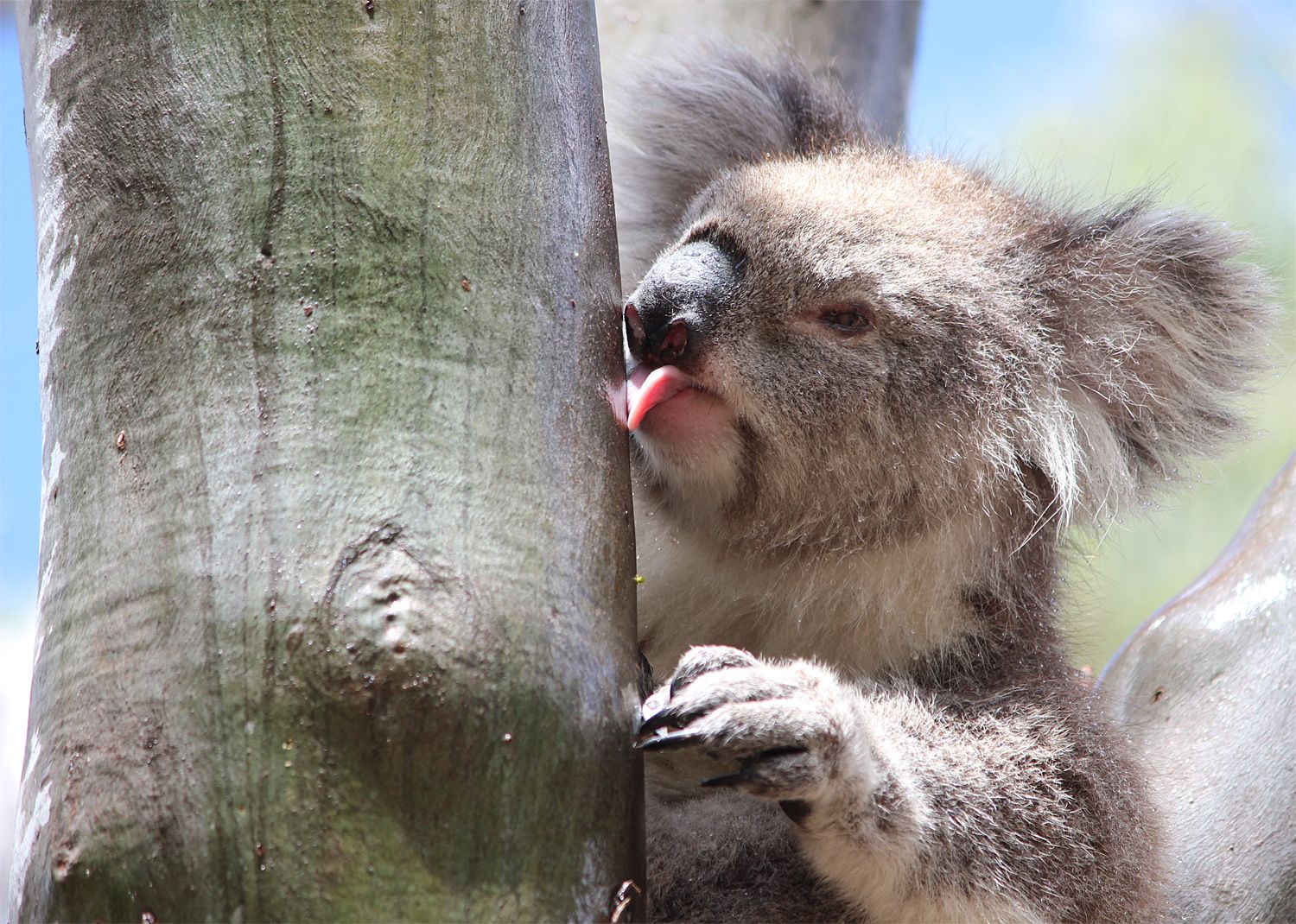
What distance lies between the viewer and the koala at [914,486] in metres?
2.39

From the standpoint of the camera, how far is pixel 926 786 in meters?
2.28

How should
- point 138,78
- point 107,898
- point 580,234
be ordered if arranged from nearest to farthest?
point 107,898 < point 138,78 < point 580,234

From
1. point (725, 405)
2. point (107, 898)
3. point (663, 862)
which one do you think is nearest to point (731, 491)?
point (725, 405)

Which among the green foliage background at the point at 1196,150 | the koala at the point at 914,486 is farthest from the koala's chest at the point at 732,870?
the green foliage background at the point at 1196,150

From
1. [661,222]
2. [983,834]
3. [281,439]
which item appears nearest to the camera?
[281,439]

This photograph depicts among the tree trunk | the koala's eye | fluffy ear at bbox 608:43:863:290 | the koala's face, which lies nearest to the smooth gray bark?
the koala's face

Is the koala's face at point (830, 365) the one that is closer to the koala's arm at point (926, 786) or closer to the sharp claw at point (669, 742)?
the koala's arm at point (926, 786)

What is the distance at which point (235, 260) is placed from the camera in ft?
5.51

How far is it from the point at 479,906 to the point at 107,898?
17.0 inches

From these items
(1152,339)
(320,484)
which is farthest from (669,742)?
(1152,339)

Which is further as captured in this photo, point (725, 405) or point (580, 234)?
point (725, 405)

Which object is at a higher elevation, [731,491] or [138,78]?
[138,78]

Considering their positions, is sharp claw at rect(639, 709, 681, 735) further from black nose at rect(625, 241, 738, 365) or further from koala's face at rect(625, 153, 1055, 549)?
black nose at rect(625, 241, 738, 365)

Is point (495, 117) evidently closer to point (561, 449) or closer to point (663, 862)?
point (561, 449)
